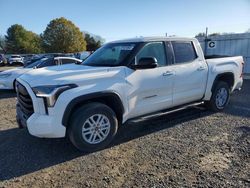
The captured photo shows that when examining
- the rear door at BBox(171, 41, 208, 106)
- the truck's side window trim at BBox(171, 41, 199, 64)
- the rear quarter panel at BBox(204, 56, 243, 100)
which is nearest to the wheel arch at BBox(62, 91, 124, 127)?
the rear door at BBox(171, 41, 208, 106)

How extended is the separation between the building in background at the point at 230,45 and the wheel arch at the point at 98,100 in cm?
1051

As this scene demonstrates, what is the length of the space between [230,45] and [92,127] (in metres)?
11.8

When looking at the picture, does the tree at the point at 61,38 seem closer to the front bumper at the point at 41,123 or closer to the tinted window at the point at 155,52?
the tinted window at the point at 155,52

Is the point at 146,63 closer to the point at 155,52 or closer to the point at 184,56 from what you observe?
the point at 155,52

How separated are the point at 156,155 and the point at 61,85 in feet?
5.94

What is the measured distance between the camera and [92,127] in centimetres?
424

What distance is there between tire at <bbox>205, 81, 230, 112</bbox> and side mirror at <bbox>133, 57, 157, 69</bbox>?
236 cm

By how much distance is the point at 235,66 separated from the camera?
6590 millimetres

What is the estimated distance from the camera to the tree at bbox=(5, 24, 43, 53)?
61.5 meters

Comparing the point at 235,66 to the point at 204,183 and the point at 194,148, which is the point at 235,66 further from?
the point at 204,183

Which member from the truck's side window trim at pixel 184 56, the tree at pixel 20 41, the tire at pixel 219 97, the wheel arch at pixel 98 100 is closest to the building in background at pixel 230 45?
the tire at pixel 219 97

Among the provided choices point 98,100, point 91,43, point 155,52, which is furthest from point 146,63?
point 91,43

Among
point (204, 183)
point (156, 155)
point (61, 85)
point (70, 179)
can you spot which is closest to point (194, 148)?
point (156, 155)

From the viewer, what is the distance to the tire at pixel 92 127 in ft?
13.3
